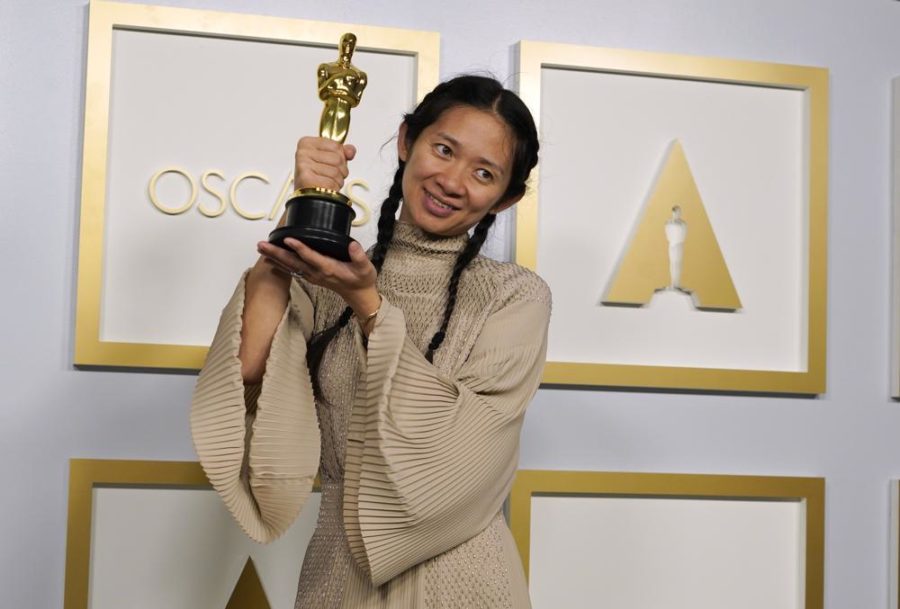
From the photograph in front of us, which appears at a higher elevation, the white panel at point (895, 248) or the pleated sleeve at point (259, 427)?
the white panel at point (895, 248)

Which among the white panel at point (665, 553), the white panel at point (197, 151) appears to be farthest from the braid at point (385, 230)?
the white panel at point (665, 553)

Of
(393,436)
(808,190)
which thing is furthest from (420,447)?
(808,190)

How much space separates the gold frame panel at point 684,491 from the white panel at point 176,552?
0.35 meters

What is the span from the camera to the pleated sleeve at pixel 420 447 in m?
1.08

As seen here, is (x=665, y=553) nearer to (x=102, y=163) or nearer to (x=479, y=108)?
(x=479, y=108)

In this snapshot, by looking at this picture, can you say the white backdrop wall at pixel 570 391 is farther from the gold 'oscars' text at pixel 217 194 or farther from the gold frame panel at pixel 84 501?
the gold 'oscars' text at pixel 217 194

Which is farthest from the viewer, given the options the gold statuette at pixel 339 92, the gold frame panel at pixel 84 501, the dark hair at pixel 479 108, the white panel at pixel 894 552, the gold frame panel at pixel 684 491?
the white panel at pixel 894 552

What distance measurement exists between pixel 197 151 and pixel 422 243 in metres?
0.68

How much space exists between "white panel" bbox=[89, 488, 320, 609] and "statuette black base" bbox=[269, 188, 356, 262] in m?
0.82

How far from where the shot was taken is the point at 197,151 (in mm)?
1824

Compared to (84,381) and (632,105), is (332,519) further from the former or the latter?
(632,105)

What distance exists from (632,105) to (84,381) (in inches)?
40.7

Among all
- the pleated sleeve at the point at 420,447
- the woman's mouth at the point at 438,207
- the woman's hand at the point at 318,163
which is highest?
the woman's hand at the point at 318,163

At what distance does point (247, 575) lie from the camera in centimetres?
180
